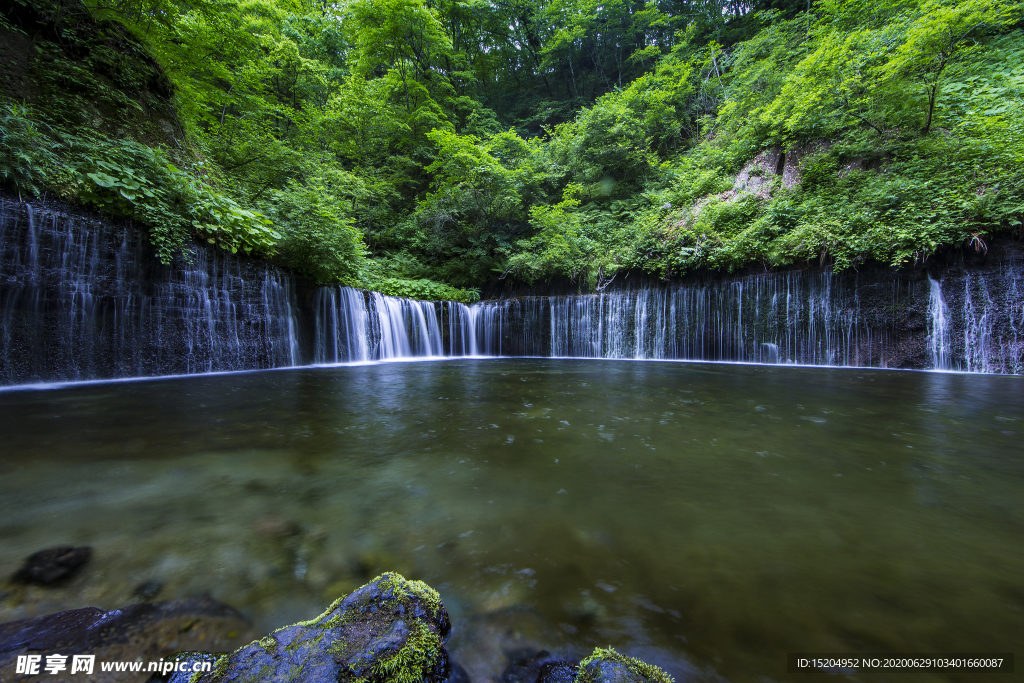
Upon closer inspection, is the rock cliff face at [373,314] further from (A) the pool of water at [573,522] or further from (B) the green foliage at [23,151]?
(A) the pool of water at [573,522]

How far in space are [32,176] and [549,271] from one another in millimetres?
12134

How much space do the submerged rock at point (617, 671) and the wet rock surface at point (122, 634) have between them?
107cm

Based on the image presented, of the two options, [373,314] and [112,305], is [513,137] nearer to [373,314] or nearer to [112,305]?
[373,314]

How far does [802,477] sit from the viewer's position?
94.0 inches

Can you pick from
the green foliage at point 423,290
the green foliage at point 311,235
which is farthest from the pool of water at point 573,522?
the green foliage at point 423,290

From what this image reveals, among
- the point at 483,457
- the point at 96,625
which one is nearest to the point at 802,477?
the point at 483,457

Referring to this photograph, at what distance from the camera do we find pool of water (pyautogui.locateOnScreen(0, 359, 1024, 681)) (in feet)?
4.07

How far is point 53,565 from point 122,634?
73cm

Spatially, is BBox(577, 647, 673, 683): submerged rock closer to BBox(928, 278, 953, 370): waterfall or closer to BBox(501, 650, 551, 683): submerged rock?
BBox(501, 650, 551, 683): submerged rock

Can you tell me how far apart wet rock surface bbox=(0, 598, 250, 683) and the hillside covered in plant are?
7.71 m

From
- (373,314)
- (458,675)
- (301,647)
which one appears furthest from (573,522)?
(373,314)

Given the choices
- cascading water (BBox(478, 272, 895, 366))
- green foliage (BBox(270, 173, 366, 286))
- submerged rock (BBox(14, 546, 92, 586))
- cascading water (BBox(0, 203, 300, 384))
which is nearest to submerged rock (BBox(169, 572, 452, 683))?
submerged rock (BBox(14, 546, 92, 586))

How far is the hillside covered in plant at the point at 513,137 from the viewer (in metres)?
7.11

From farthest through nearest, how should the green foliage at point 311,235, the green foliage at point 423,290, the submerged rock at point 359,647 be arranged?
the green foliage at point 423,290
the green foliage at point 311,235
the submerged rock at point 359,647
